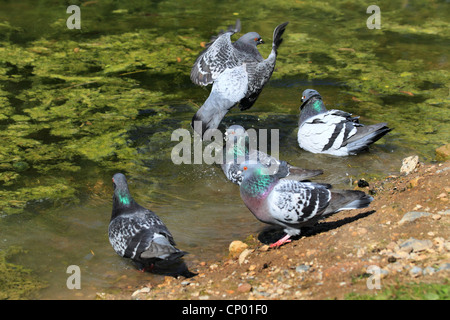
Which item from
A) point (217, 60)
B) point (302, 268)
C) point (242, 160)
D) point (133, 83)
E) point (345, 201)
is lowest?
point (302, 268)

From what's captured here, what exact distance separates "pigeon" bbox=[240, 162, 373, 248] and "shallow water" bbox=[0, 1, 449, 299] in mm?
639

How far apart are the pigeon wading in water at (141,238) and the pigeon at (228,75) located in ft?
6.64

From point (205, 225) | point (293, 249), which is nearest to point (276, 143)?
point (205, 225)

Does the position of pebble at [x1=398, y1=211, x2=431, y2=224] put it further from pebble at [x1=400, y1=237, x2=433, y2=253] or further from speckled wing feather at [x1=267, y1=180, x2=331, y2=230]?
speckled wing feather at [x1=267, y1=180, x2=331, y2=230]

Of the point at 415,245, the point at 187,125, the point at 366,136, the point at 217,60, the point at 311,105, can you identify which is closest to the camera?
the point at 415,245

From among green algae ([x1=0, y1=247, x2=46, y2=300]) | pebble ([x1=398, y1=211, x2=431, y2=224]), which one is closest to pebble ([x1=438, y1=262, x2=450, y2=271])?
pebble ([x1=398, y1=211, x2=431, y2=224])

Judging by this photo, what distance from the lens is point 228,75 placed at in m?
6.82

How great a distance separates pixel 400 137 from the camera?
Result: 6.74 meters

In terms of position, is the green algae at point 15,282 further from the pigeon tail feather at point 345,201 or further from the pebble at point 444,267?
the pebble at point 444,267

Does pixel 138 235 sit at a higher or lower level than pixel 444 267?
lower

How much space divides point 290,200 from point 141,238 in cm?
123

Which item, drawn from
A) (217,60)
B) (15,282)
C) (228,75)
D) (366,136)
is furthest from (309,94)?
(15,282)

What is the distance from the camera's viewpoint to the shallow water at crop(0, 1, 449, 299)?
4.77 meters

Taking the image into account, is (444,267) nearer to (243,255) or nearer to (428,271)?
(428,271)
